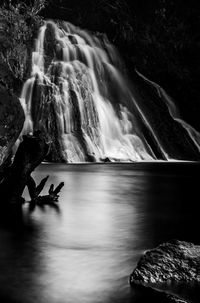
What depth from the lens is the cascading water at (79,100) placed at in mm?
36438

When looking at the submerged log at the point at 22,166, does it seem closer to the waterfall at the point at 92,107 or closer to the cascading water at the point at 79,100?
the waterfall at the point at 92,107

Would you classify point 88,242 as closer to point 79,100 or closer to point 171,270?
point 171,270

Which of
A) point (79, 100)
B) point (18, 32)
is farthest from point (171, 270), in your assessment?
point (18, 32)

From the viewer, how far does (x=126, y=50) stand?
5359 cm

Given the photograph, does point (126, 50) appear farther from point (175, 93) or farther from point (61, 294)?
point (61, 294)

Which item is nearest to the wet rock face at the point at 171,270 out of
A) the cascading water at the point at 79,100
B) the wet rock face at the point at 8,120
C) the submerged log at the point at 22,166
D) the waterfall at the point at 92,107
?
the submerged log at the point at 22,166

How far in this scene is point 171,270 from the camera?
19.0 ft

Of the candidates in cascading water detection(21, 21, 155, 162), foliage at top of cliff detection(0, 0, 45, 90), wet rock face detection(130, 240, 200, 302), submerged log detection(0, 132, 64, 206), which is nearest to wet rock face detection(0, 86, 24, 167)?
submerged log detection(0, 132, 64, 206)

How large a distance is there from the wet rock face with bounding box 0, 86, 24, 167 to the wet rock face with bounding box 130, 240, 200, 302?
997cm

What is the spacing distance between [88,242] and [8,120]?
7.61 meters

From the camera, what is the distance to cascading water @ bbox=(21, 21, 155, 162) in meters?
36.4

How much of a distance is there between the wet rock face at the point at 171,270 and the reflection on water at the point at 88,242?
263 mm

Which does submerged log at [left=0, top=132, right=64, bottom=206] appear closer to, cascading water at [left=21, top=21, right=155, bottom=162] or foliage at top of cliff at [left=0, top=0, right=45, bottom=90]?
cascading water at [left=21, top=21, right=155, bottom=162]

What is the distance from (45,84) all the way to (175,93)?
20.6 metres
